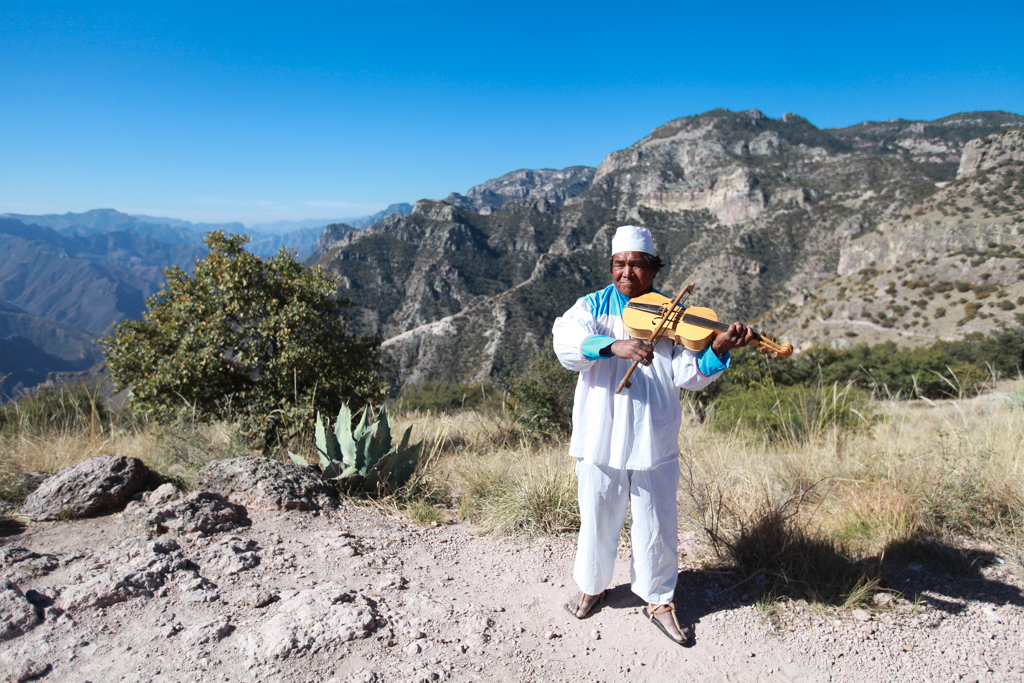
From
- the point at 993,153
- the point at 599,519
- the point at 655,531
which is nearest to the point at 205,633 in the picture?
the point at 599,519

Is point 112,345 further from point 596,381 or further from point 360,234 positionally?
point 360,234

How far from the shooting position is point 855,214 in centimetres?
6475

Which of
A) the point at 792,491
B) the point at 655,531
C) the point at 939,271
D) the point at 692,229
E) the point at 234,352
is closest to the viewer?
the point at 655,531

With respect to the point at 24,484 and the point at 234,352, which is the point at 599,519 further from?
the point at 234,352

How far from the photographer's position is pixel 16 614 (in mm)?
2143

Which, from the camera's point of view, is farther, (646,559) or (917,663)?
(646,559)

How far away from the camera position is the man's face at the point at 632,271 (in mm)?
2318

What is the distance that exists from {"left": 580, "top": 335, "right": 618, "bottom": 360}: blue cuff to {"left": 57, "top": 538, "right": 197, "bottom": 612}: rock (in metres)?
2.30

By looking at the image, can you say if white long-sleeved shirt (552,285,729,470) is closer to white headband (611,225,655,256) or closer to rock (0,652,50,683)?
white headband (611,225,655,256)

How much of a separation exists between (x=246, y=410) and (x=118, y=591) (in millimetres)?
3273

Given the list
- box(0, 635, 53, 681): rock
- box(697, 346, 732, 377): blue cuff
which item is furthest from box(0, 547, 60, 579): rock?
box(697, 346, 732, 377): blue cuff

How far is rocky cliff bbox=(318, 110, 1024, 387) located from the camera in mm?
60000

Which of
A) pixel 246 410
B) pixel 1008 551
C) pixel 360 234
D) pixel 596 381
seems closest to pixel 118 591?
pixel 596 381

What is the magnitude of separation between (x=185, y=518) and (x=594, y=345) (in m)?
2.73
